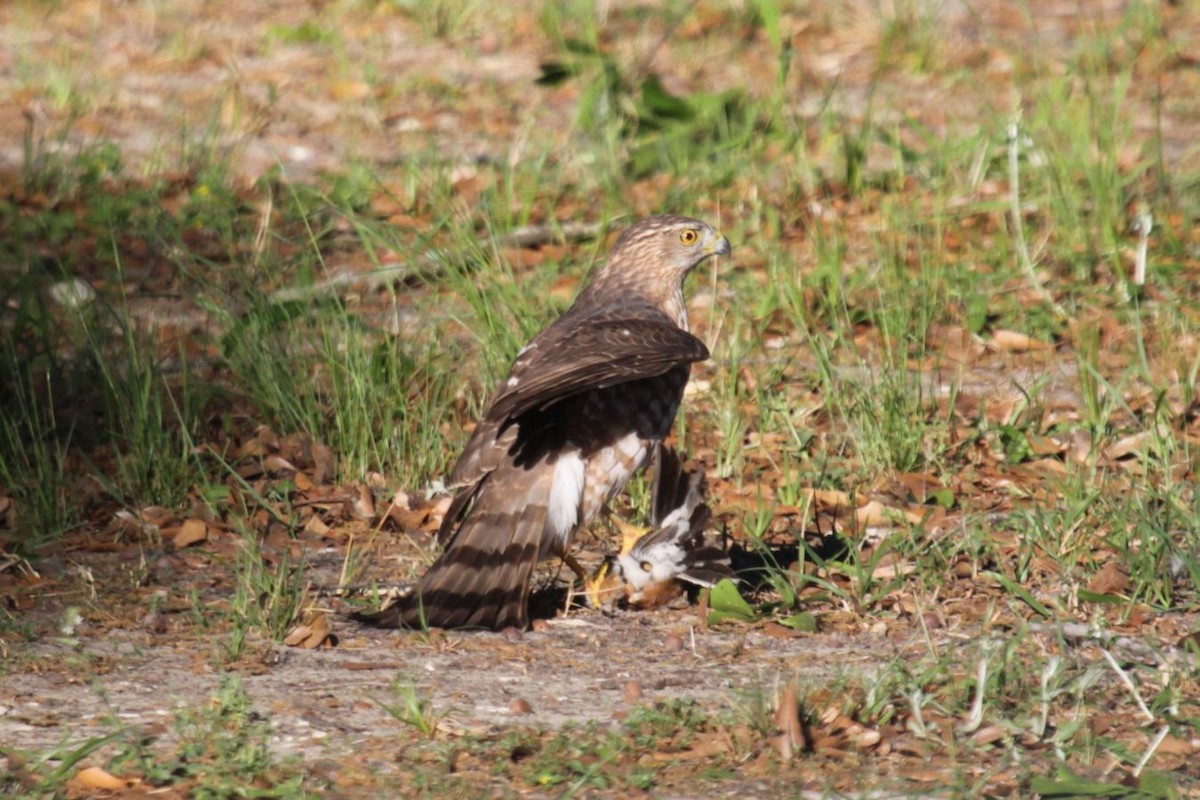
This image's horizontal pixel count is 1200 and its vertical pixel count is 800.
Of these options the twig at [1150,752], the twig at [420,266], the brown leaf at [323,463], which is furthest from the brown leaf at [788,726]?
the twig at [420,266]

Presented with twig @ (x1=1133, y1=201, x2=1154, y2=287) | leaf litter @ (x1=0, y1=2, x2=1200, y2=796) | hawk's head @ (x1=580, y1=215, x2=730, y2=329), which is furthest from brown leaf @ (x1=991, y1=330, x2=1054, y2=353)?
hawk's head @ (x1=580, y1=215, x2=730, y2=329)

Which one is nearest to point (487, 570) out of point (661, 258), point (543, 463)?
point (543, 463)

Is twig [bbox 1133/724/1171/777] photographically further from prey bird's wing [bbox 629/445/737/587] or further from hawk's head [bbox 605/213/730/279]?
hawk's head [bbox 605/213/730/279]

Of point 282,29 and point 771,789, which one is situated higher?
point 282,29

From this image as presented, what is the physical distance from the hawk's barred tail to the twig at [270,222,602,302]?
5.38 feet

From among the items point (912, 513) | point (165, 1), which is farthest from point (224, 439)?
point (165, 1)

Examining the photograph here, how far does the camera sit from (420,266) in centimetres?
768

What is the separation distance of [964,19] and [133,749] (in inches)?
346

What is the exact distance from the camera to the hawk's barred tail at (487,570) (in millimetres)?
5090

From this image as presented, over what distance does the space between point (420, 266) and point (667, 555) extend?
2710 mm

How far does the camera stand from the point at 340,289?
7.67 m

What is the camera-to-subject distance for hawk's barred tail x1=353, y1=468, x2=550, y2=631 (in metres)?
5.09

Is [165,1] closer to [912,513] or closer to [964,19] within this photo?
[964,19]

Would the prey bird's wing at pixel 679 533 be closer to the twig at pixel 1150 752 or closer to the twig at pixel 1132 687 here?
the twig at pixel 1132 687
